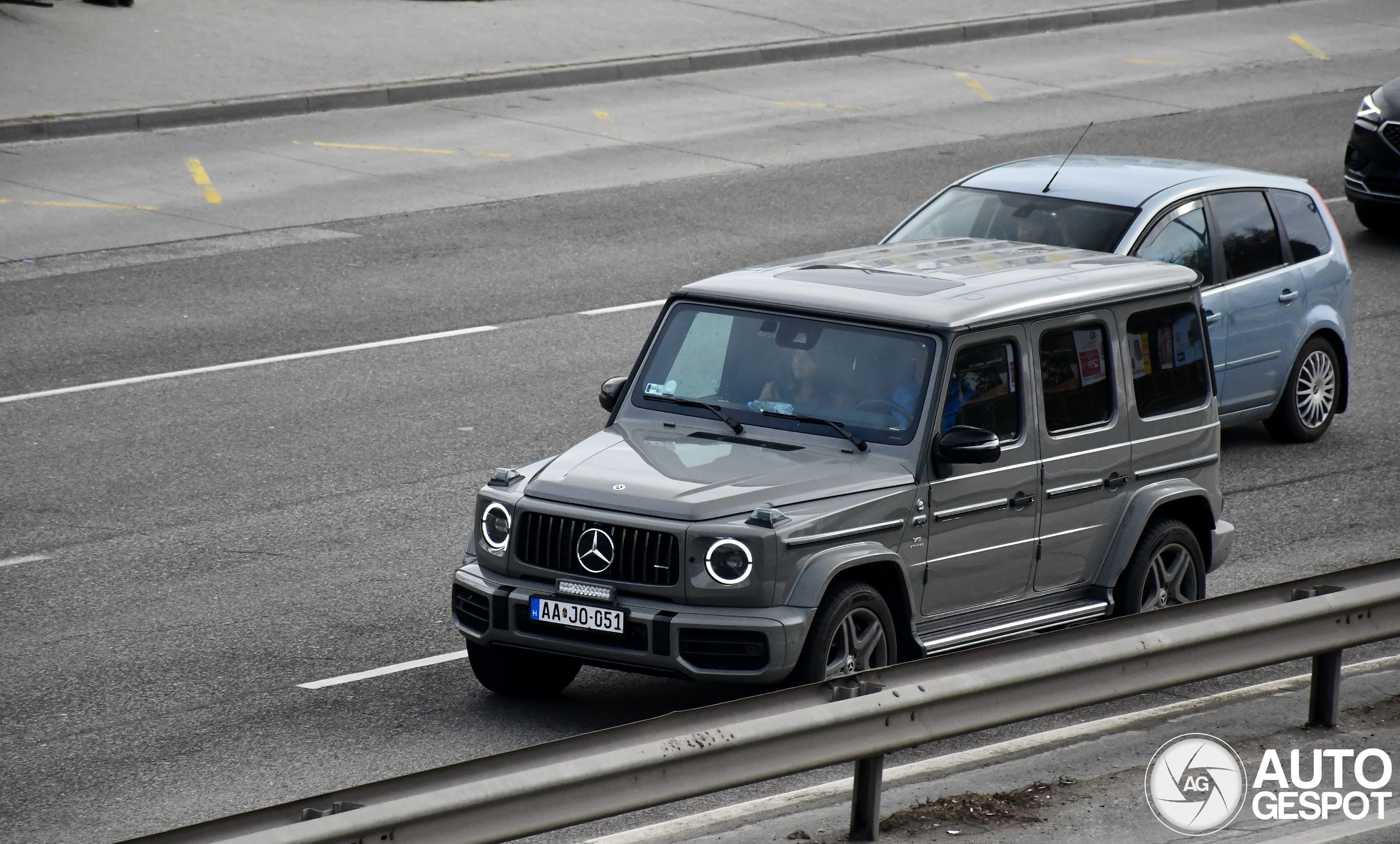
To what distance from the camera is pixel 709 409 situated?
8.25 metres

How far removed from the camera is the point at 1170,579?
347 inches

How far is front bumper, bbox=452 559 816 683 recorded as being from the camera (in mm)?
7262

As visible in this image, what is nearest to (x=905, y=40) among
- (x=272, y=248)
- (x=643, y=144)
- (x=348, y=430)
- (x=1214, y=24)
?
(x=1214, y=24)

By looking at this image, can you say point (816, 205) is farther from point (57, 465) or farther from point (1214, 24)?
point (1214, 24)

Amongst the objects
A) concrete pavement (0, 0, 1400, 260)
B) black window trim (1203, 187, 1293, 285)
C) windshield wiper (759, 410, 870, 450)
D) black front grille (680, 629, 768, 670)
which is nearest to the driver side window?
windshield wiper (759, 410, 870, 450)

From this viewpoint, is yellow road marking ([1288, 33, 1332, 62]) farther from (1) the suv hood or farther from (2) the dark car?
(1) the suv hood

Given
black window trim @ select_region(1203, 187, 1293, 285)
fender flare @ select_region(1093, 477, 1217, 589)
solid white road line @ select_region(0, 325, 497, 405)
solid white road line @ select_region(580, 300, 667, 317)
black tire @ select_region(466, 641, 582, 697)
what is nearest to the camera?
black tire @ select_region(466, 641, 582, 697)

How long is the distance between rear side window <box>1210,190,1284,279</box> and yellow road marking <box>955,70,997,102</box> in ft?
40.0

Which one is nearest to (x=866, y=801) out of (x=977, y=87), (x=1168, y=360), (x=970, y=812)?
(x=970, y=812)

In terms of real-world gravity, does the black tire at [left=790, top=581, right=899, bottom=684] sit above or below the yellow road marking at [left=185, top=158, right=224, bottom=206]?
above

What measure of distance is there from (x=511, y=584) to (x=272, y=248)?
10011 mm

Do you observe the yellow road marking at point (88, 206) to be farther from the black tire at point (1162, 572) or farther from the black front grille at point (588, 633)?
the black tire at point (1162, 572)

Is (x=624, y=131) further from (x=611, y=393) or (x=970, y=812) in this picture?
(x=970, y=812)

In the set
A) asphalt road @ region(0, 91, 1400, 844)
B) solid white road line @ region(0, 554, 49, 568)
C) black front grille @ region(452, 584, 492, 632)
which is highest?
black front grille @ region(452, 584, 492, 632)
